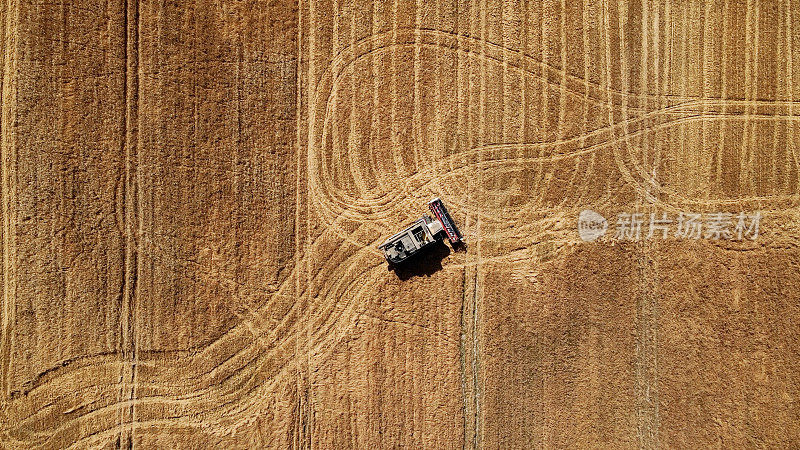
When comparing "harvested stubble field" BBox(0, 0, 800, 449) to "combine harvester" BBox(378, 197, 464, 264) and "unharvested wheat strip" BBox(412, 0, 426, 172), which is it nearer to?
"unharvested wheat strip" BBox(412, 0, 426, 172)

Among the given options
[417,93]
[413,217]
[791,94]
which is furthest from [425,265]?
[791,94]

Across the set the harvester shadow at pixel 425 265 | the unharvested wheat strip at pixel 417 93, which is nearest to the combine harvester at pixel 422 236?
the harvester shadow at pixel 425 265

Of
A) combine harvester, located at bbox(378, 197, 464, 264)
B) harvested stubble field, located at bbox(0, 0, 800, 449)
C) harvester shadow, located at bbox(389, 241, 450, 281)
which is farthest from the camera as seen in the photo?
harvester shadow, located at bbox(389, 241, 450, 281)

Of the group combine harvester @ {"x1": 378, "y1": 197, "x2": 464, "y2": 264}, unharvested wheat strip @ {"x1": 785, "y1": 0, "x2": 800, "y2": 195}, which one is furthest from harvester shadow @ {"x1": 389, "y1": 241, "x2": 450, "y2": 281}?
unharvested wheat strip @ {"x1": 785, "y1": 0, "x2": 800, "y2": 195}

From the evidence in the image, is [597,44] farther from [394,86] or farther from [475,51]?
[394,86]

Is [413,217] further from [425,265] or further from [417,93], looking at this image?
[417,93]
